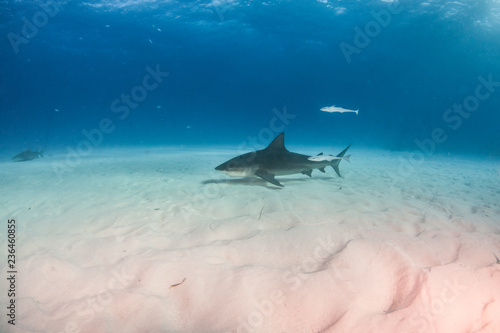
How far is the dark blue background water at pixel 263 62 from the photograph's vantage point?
32031 mm

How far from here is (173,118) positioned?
11800cm

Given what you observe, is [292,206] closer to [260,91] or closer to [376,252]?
[376,252]

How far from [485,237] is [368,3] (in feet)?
119

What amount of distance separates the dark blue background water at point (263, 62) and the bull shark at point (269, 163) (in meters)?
21.4

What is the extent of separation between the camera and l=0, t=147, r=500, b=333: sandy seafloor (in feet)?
6.50

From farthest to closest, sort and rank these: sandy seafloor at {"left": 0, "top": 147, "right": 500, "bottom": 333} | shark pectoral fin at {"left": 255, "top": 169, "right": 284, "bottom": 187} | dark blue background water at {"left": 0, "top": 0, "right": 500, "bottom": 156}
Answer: dark blue background water at {"left": 0, "top": 0, "right": 500, "bottom": 156} → shark pectoral fin at {"left": 255, "top": 169, "right": 284, "bottom": 187} → sandy seafloor at {"left": 0, "top": 147, "right": 500, "bottom": 333}

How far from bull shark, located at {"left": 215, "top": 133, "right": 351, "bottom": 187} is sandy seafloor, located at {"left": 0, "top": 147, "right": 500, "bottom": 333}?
64.0 inches

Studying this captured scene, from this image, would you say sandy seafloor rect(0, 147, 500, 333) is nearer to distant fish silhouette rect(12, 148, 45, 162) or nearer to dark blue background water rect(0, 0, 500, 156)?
distant fish silhouette rect(12, 148, 45, 162)

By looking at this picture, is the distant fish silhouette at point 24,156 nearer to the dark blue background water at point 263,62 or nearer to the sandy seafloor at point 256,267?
the sandy seafloor at point 256,267

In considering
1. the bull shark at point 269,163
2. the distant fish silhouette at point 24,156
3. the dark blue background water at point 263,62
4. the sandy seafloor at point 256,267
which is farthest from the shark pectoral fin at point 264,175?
the dark blue background water at point 263,62

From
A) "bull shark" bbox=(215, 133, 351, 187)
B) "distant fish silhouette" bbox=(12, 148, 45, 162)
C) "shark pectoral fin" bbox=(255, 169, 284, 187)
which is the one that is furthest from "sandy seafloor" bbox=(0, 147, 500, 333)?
Result: "distant fish silhouette" bbox=(12, 148, 45, 162)

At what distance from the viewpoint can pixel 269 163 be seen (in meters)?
6.70

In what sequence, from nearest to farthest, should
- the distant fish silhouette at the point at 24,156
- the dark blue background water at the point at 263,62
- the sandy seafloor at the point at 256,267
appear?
the sandy seafloor at the point at 256,267 → the distant fish silhouette at the point at 24,156 → the dark blue background water at the point at 263,62

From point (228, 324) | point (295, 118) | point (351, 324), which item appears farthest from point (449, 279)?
point (295, 118)
